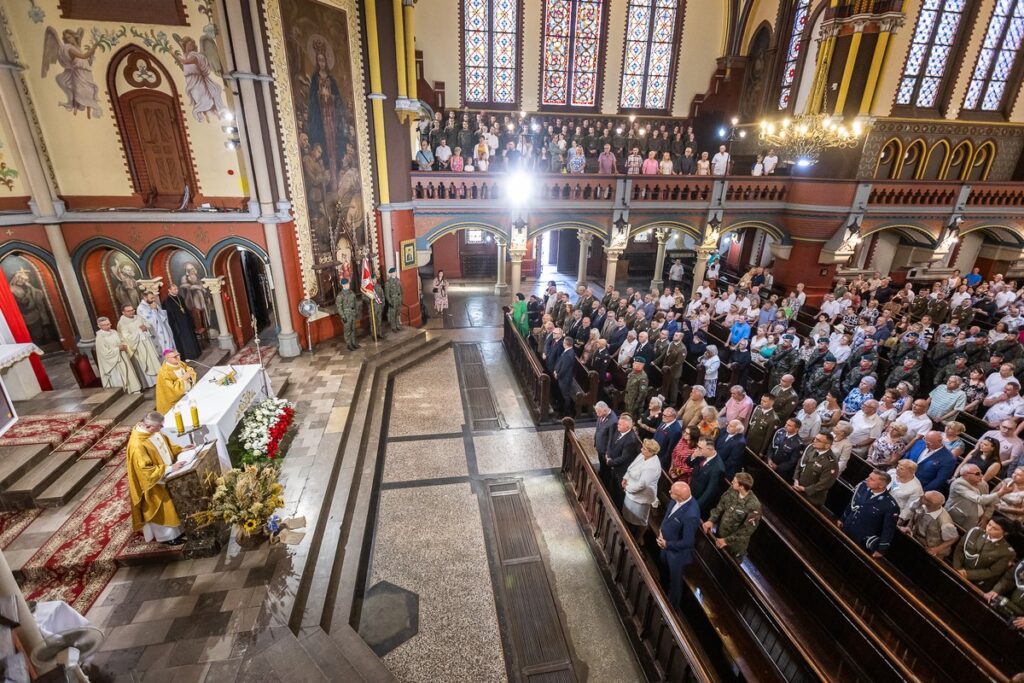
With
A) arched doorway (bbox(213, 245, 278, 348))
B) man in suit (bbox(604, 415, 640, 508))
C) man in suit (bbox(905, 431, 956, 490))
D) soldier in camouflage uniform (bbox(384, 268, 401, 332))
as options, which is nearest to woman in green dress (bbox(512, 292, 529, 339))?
soldier in camouflage uniform (bbox(384, 268, 401, 332))

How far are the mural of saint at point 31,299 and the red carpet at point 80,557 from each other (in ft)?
21.8

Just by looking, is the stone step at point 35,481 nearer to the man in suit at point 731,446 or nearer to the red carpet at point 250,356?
the red carpet at point 250,356

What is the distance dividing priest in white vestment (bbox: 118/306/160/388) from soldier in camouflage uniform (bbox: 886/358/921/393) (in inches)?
512

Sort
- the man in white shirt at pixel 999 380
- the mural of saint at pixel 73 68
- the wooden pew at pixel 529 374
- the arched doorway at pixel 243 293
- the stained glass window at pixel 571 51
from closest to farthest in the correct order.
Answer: the man in white shirt at pixel 999 380 < the mural of saint at pixel 73 68 < the wooden pew at pixel 529 374 < the arched doorway at pixel 243 293 < the stained glass window at pixel 571 51

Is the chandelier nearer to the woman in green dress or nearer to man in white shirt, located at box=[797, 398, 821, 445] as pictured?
the woman in green dress

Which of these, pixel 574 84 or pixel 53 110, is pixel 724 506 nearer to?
pixel 53 110

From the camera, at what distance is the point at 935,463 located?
18.0ft

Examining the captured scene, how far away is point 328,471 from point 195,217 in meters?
6.51

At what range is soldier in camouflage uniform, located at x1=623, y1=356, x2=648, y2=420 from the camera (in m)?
7.86

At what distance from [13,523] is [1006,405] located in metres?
13.2

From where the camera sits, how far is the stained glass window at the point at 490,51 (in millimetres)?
17203

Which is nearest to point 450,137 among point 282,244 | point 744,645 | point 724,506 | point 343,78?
point 343,78

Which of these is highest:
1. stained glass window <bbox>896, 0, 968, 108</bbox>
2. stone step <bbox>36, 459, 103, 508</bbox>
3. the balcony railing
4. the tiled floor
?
stained glass window <bbox>896, 0, 968, 108</bbox>

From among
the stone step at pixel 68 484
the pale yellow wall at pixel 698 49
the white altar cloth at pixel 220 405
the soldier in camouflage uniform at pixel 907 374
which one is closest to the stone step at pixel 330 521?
the white altar cloth at pixel 220 405
